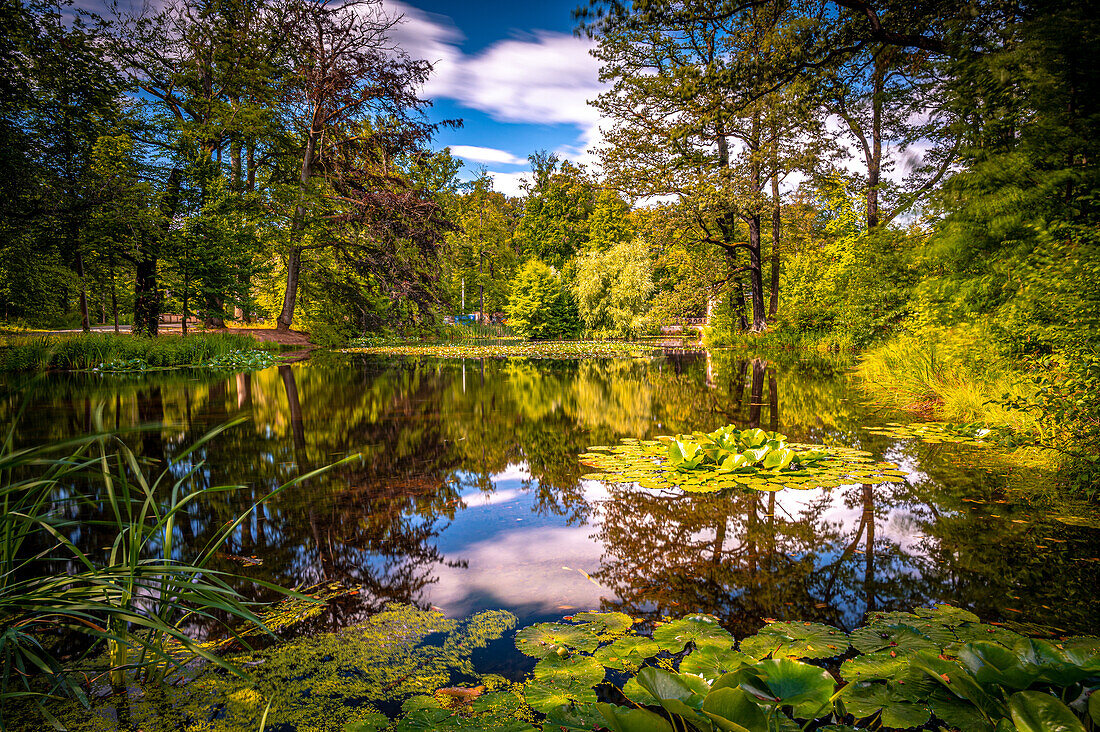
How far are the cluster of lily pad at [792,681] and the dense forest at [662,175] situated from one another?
10.5 feet

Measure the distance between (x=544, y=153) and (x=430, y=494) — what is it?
4957cm

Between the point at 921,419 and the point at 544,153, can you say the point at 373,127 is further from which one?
the point at 544,153

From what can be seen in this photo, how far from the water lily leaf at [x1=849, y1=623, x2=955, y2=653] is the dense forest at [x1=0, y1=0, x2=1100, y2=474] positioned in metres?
3.01

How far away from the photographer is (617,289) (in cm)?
2806

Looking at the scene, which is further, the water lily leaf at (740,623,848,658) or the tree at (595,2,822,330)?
the tree at (595,2,822,330)

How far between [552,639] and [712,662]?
729mm

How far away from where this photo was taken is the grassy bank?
11836 millimetres

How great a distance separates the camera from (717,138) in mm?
19703

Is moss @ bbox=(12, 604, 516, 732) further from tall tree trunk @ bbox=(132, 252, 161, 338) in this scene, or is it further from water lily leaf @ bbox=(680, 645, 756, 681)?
tall tree trunk @ bbox=(132, 252, 161, 338)

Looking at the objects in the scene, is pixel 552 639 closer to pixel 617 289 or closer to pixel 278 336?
pixel 278 336

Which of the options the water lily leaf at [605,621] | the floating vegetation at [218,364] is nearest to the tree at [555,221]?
the floating vegetation at [218,364]

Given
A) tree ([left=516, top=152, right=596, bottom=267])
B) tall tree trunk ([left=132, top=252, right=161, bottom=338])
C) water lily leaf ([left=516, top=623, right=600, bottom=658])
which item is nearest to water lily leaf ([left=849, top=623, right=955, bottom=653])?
water lily leaf ([left=516, top=623, right=600, bottom=658])

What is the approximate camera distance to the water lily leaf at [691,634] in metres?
2.01

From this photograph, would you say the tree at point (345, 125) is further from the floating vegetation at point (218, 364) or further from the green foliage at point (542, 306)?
the green foliage at point (542, 306)
